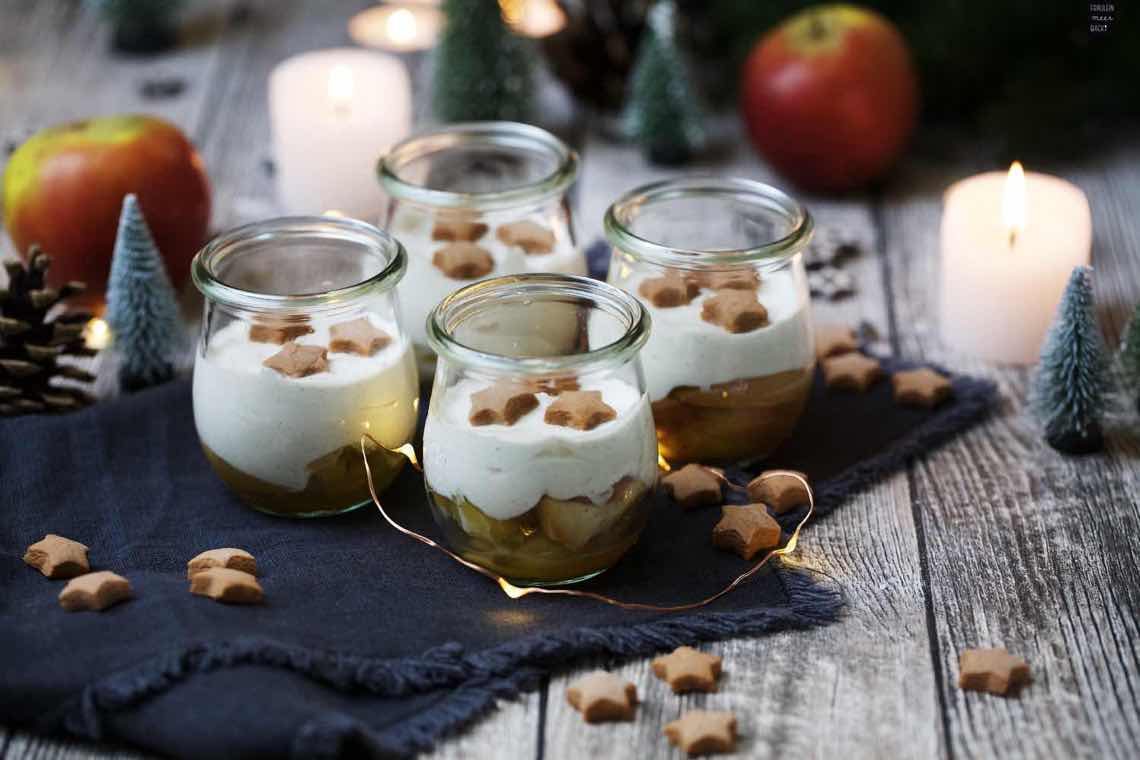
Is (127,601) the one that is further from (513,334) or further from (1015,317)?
(1015,317)

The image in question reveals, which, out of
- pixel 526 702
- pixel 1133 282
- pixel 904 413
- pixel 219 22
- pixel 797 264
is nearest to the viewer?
pixel 526 702

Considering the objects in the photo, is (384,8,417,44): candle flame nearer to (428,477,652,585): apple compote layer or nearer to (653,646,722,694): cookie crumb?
(428,477,652,585): apple compote layer

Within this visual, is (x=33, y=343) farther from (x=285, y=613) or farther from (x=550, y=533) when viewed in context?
(x=550, y=533)

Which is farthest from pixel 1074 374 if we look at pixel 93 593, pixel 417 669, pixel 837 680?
pixel 93 593

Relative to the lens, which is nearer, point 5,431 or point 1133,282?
point 5,431

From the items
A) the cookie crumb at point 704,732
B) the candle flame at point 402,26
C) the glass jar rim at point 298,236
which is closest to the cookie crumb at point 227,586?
the glass jar rim at point 298,236

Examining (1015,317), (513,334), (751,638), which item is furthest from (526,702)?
(1015,317)

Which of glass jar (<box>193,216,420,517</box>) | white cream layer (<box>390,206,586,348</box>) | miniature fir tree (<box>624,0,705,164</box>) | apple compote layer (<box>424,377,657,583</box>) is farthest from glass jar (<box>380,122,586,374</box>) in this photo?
miniature fir tree (<box>624,0,705,164</box>)
